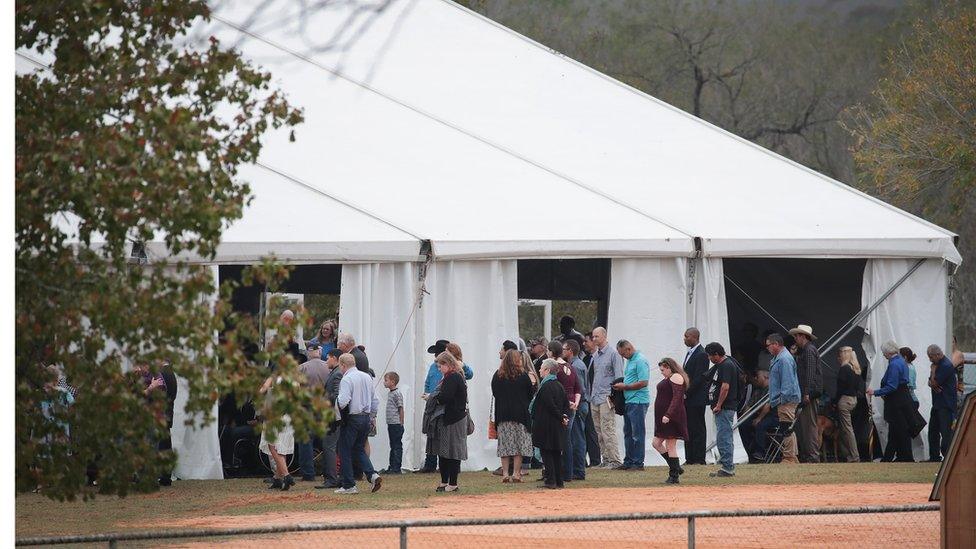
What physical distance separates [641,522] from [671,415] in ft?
9.39

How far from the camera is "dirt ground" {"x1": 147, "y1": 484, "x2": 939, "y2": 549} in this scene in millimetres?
10383

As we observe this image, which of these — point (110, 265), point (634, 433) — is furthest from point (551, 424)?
point (110, 265)

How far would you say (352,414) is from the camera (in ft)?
45.9

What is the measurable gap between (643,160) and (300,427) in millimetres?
13389

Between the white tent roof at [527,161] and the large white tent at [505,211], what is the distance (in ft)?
0.12

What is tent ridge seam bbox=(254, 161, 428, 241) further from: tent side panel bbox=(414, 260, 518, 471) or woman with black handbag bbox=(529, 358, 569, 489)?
woman with black handbag bbox=(529, 358, 569, 489)

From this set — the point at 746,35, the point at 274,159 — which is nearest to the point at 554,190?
the point at 274,159

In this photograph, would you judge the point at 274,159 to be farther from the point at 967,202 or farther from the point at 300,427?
the point at 967,202

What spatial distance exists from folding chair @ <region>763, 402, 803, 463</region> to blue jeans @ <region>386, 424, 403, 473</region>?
4.72m

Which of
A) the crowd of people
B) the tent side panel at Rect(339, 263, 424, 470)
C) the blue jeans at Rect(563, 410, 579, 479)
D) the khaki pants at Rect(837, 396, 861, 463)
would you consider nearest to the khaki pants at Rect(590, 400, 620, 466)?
the crowd of people

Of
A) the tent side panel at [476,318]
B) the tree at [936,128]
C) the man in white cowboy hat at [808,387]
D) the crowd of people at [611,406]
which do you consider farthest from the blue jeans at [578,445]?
the tree at [936,128]

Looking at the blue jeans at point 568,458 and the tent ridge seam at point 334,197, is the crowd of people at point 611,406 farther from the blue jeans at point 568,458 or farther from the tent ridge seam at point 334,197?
the tent ridge seam at point 334,197

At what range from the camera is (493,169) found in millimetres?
18594
